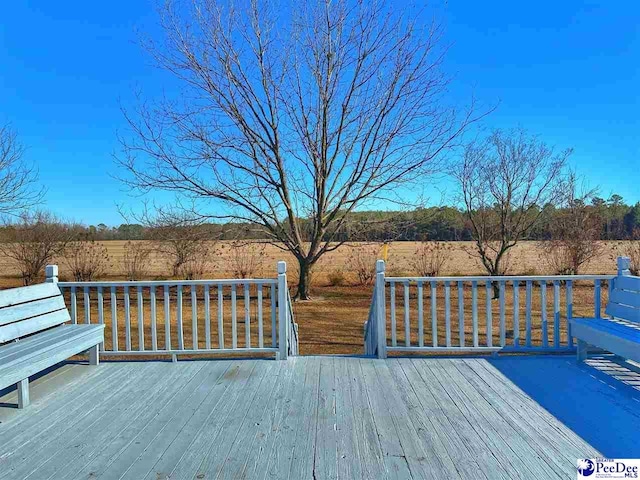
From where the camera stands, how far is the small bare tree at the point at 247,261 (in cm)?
1092

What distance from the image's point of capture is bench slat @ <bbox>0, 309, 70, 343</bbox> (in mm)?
2795

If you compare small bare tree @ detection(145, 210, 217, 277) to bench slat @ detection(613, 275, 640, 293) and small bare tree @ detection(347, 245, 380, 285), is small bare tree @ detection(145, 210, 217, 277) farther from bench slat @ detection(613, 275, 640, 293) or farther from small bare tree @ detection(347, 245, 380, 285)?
bench slat @ detection(613, 275, 640, 293)

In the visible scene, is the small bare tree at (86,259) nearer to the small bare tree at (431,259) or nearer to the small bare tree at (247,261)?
the small bare tree at (247,261)

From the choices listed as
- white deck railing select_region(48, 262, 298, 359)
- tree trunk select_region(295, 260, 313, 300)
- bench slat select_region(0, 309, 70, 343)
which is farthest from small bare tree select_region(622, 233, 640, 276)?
bench slat select_region(0, 309, 70, 343)

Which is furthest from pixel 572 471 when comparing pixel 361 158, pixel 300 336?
pixel 361 158

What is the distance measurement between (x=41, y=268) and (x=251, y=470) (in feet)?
38.4

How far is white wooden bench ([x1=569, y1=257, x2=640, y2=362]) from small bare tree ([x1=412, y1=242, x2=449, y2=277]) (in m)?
7.44

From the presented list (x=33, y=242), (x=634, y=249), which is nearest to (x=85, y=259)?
(x=33, y=242)

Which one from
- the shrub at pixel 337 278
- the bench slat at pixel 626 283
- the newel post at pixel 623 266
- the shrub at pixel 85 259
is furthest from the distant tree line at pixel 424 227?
the bench slat at pixel 626 283

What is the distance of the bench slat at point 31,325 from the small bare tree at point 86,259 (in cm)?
865

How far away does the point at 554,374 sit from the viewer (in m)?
3.16

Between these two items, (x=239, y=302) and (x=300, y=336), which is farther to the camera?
(x=239, y=302)

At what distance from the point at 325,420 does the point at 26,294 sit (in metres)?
2.65

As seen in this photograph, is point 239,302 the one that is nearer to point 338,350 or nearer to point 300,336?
point 300,336
